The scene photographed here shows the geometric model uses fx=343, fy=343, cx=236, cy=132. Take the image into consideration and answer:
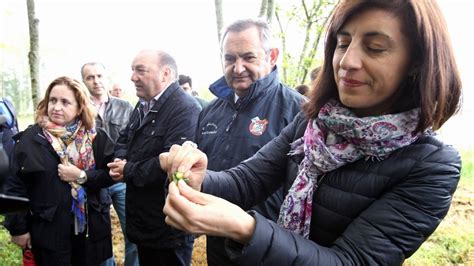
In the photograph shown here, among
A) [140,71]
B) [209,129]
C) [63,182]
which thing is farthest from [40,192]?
[209,129]

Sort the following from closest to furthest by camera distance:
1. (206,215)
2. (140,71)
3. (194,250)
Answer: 1. (206,215)
2. (140,71)
3. (194,250)

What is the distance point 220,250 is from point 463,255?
3.66 metres

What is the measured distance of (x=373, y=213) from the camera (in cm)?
117

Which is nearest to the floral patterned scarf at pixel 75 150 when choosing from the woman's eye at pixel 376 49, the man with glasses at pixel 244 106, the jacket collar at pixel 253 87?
the man with glasses at pixel 244 106

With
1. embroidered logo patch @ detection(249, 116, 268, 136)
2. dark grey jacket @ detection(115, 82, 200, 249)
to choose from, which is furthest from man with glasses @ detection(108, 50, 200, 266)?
embroidered logo patch @ detection(249, 116, 268, 136)

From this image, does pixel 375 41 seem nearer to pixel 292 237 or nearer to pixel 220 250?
pixel 292 237

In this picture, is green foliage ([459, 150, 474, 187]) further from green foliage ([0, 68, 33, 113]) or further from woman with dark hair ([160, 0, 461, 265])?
green foliage ([0, 68, 33, 113])

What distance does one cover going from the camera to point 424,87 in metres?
1.19

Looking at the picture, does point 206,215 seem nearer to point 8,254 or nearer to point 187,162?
point 187,162

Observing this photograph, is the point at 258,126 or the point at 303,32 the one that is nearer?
the point at 258,126

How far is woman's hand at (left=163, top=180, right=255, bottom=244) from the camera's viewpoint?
3.33 feet

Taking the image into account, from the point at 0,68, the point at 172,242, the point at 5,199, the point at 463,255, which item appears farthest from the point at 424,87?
the point at 0,68

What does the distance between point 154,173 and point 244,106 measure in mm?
1044

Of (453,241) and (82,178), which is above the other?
(82,178)
